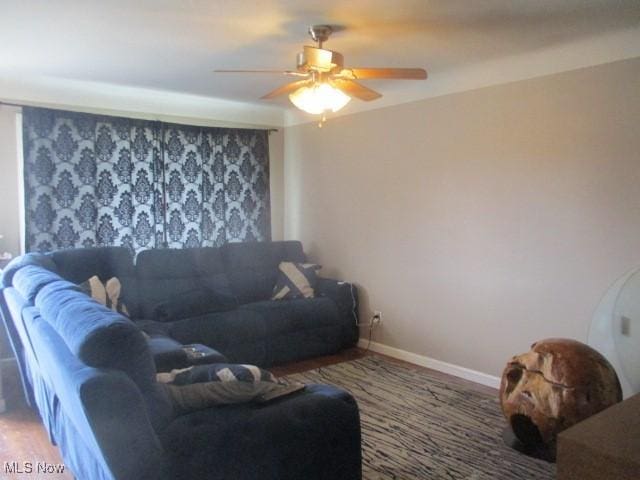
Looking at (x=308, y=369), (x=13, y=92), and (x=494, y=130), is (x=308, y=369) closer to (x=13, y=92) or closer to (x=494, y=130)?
(x=494, y=130)

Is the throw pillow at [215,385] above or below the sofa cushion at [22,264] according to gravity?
below

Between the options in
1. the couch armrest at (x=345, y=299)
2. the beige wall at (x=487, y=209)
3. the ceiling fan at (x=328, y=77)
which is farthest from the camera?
the couch armrest at (x=345, y=299)

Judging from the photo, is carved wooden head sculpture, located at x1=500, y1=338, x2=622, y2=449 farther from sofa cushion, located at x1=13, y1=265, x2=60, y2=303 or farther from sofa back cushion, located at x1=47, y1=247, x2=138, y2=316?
sofa back cushion, located at x1=47, y1=247, x2=138, y2=316

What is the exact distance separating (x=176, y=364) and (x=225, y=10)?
6.03 feet

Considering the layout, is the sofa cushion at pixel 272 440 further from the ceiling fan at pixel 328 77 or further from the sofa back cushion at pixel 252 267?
the sofa back cushion at pixel 252 267

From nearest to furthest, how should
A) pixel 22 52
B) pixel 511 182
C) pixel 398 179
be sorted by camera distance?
pixel 22 52, pixel 511 182, pixel 398 179

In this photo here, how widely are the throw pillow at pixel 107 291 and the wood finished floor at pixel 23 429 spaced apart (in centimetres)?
82

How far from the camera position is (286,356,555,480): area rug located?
2.71 metres

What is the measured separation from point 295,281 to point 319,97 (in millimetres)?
2331

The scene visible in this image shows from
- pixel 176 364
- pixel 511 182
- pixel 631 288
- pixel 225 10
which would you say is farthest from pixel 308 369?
pixel 225 10

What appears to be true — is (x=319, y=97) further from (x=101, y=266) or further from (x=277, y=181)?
(x=277, y=181)

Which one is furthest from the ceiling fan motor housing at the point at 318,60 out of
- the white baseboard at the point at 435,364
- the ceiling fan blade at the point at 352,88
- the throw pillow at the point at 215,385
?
the white baseboard at the point at 435,364

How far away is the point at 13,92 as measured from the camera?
13.8 ft

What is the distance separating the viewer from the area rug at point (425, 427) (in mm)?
2705
